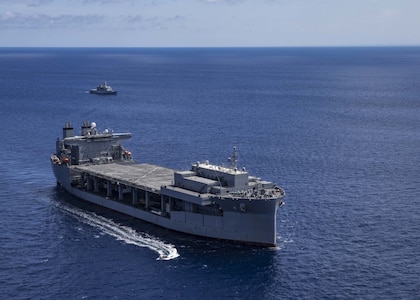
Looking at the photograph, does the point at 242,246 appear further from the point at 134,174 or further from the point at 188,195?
the point at 134,174

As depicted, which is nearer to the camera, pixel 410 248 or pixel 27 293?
pixel 27 293

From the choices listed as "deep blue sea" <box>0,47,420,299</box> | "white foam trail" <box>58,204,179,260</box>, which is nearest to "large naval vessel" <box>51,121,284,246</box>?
"deep blue sea" <box>0,47,420,299</box>

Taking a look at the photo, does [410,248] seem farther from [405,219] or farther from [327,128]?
[327,128]

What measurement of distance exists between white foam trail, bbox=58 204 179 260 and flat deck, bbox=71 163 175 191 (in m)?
6.61

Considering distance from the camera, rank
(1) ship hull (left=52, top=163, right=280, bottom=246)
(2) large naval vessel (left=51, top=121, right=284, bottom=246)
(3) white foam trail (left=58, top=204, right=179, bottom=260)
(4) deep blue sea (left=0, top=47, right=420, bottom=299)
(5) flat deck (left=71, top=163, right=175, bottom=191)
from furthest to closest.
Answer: (5) flat deck (left=71, top=163, right=175, bottom=191), (2) large naval vessel (left=51, top=121, right=284, bottom=246), (1) ship hull (left=52, top=163, right=280, bottom=246), (3) white foam trail (left=58, top=204, right=179, bottom=260), (4) deep blue sea (left=0, top=47, right=420, bottom=299)

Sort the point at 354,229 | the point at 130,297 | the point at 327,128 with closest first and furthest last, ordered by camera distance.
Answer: the point at 130,297 → the point at 354,229 → the point at 327,128

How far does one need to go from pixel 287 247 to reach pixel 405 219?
20331mm

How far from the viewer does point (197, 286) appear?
6825cm

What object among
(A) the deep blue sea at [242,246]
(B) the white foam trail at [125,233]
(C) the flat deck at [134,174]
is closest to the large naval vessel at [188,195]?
(C) the flat deck at [134,174]

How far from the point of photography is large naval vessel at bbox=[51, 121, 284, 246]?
80.1m

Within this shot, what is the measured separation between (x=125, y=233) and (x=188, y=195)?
34.3 ft

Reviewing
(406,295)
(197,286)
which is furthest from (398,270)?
(197,286)

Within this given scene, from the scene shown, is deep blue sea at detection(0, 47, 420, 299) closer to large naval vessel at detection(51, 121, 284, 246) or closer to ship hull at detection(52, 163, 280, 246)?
ship hull at detection(52, 163, 280, 246)

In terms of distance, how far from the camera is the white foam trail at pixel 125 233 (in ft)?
258
